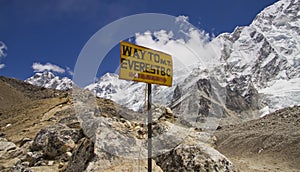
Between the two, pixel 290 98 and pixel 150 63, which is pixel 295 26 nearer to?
pixel 290 98

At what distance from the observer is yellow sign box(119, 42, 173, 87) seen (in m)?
4.73

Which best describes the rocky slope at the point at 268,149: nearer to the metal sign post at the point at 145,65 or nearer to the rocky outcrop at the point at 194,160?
the rocky outcrop at the point at 194,160

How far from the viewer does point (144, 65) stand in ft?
16.3

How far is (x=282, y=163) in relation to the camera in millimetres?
15859

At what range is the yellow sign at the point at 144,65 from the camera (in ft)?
15.5

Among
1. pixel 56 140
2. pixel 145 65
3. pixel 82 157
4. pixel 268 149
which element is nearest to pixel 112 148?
pixel 82 157

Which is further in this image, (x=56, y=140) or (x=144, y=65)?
(x=56, y=140)

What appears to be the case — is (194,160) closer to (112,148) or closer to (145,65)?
(112,148)

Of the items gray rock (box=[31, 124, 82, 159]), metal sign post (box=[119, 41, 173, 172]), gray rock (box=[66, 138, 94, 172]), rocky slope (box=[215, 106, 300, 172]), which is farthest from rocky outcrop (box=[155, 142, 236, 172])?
rocky slope (box=[215, 106, 300, 172])

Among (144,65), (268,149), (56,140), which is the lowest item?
(56,140)

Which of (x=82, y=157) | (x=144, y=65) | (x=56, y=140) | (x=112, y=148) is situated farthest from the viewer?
(x=56, y=140)

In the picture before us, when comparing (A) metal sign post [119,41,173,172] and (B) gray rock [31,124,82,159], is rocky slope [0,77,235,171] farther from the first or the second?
Result: (A) metal sign post [119,41,173,172]

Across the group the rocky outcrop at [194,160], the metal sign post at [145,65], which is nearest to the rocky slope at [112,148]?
the rocky outcrop at [194,160]

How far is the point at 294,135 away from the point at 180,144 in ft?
46.8
